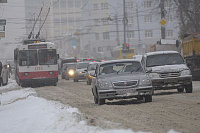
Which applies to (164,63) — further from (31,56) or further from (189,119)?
(31,56)

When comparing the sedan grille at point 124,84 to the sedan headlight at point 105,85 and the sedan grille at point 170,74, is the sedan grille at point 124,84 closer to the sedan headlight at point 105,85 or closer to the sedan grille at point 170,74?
the sedan headlight at point 105,85

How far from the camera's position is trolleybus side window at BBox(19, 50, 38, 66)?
35188 millimetres

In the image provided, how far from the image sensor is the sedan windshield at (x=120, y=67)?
649 inches

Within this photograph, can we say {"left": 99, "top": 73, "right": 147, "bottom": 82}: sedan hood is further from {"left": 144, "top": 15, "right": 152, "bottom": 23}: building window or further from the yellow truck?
{"left": 144, "top": 15, "right": 152, "bottom": 23}: building window

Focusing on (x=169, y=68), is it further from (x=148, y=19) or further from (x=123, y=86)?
(x=148, y=19)

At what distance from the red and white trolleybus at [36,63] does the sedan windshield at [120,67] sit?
61.8ft

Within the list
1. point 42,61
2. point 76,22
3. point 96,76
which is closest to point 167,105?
point 96,76

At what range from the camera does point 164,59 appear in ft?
67.2

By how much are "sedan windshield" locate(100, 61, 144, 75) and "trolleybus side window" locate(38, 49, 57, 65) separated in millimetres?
18933

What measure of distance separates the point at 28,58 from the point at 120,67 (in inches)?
→ 763

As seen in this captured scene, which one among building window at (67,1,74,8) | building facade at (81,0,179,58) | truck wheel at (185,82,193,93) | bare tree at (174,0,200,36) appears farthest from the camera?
building window at (67,1,74,8)

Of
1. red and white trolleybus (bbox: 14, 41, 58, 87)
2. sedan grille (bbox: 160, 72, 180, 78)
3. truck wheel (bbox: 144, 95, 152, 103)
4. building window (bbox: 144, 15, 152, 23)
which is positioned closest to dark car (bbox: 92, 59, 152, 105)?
truck wheel (bbox: 144, 95, 152, 103)

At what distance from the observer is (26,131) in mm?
10398

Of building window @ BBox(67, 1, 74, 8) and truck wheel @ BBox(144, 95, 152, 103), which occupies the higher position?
building window @ BBox(67, 1, 74, 8)
